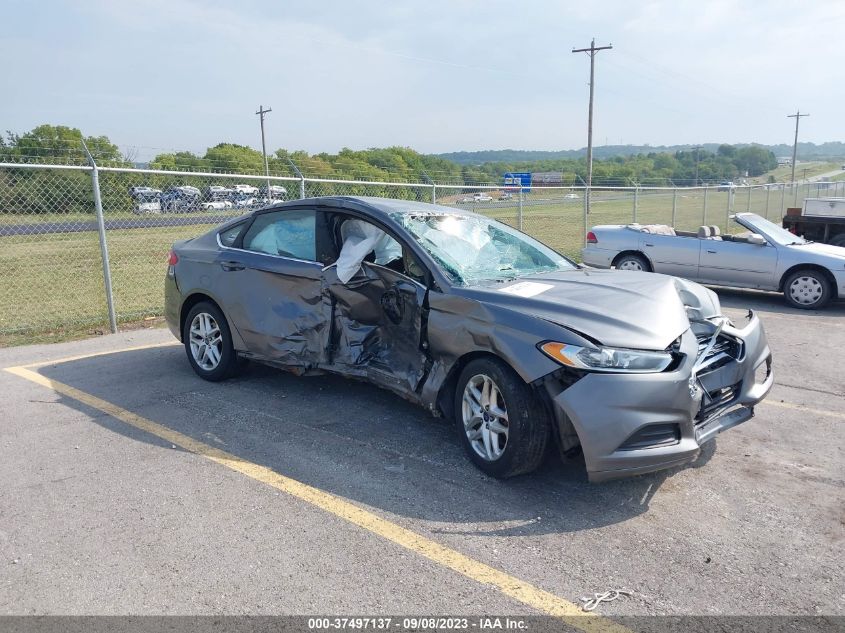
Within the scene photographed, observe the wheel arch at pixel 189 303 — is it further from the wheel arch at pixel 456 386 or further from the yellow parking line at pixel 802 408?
the yellow parking line at pixel 802 408

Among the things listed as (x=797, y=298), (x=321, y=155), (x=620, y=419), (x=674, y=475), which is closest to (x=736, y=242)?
(x=797, y=298)

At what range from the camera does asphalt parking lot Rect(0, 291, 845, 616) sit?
2.95 metres

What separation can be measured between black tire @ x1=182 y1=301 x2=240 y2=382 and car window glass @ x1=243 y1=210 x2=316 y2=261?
653mm

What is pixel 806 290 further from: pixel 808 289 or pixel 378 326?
pixel 378 326

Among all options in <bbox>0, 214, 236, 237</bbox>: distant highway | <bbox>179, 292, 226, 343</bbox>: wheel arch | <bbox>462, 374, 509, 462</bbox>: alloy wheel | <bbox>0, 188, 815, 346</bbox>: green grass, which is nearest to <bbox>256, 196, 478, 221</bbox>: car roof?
<bbox>179, 292, 226, 343</bbox>: wheel arch

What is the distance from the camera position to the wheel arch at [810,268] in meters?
9.88

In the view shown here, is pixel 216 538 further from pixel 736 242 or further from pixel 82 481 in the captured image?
pixel 736 242

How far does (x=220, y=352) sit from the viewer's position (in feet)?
19.4

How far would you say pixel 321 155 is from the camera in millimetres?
22953

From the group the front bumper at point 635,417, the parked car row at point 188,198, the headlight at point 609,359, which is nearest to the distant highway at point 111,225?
the parked car row at point 188,198

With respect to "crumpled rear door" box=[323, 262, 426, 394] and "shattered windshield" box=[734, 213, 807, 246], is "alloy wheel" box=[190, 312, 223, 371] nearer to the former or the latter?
"crumpled rear door" box=[323, 262, 426, 394]

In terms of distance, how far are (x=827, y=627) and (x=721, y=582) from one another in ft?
1.40

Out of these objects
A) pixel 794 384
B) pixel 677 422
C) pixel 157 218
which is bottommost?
pixel 794 384

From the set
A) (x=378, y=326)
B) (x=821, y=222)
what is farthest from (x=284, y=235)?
(x=821, y=222)
